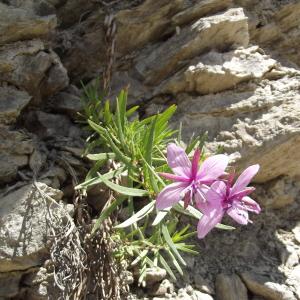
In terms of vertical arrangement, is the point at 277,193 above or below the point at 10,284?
A: below

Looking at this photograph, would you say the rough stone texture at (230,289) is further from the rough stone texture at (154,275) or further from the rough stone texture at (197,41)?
the rough stone texture at (197,41)

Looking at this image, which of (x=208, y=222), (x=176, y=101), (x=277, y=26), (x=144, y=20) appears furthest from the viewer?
(x=277, y=26)

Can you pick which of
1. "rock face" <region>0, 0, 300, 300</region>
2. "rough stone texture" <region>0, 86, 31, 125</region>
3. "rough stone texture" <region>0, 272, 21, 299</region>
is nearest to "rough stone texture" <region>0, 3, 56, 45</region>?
"rock face" <region>0, 0, 300, 300</region>

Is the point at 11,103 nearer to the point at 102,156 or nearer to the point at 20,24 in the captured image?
the point at 20,24

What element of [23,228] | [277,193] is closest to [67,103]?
[23,228]

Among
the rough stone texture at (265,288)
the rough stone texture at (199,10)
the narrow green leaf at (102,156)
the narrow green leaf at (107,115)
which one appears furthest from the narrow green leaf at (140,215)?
the rough stone texture at (199,10)

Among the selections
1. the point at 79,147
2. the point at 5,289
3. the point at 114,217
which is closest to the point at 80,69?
the point at 79,147

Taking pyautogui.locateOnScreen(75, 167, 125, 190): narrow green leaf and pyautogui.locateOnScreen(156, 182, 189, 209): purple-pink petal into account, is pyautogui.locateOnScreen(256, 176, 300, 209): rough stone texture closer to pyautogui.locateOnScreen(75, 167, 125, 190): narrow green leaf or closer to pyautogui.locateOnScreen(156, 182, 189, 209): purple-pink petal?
pyautogui.locateOnScreen(75, 167, 125, 190): narrow green leaf
